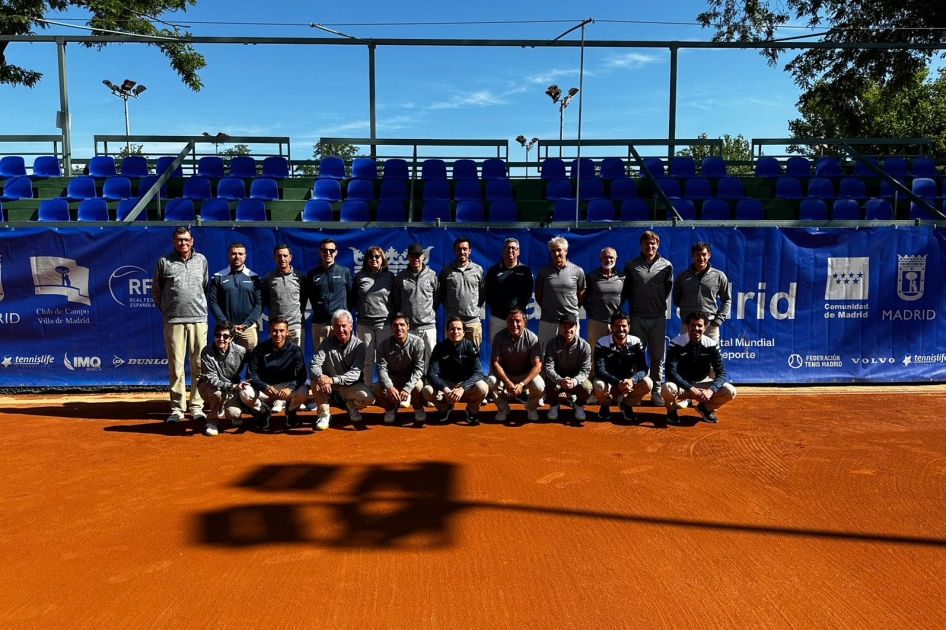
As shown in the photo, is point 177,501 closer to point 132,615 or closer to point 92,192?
point 132,615

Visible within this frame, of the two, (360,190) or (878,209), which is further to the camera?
(360,190)

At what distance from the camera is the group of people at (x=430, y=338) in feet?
22.8

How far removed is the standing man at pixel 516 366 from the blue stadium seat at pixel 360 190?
5.85m

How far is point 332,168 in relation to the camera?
13.0m

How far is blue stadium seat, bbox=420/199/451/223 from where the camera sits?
11.3 metres

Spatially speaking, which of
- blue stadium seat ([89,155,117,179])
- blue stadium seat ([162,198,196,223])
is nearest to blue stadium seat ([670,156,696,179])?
blue stadium seat ([162,198,196,223])

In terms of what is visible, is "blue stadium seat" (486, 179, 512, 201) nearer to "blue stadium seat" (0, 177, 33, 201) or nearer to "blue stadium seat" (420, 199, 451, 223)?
"blue stadium seat" (420, 199, 451, 223)

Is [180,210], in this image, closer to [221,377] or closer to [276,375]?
[221,377]

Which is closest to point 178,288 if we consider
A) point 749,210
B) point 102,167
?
point 102,167

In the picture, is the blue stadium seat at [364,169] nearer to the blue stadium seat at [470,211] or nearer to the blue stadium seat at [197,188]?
the blue stadium seat at [470,211]

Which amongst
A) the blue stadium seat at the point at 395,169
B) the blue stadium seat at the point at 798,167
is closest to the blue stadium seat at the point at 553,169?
the blue stadium seat at the point at 395,169

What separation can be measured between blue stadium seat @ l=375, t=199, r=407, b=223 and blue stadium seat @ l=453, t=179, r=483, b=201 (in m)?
1.50

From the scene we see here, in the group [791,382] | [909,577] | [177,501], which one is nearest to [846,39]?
[791,382]

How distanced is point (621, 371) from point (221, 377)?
4416mm
